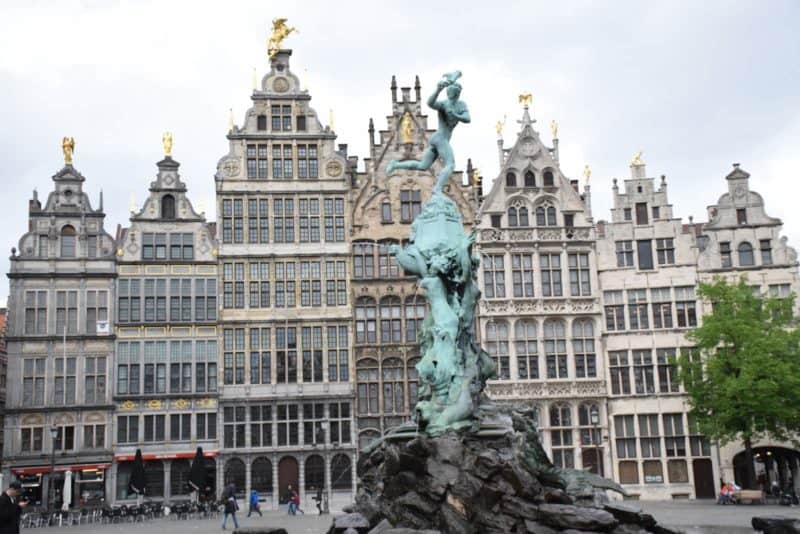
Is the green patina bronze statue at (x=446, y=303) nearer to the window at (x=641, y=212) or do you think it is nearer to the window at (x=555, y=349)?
the window at (x=555, y=349)

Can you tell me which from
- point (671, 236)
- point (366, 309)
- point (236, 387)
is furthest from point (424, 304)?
point (671, 236)

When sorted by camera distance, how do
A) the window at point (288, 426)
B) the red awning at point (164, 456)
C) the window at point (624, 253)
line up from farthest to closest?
the window at point (624, 253) → the window at point (288, 426) → the red awning at point (164, 456)

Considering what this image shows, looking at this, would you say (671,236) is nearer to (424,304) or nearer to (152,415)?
(424,304)

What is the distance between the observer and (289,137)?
4506 centimetres

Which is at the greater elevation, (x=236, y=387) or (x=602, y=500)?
(x=236, y=387)

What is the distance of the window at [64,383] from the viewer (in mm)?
41406

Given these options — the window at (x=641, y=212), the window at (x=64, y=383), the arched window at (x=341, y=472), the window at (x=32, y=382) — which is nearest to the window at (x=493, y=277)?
the window at (x=641, y=212)

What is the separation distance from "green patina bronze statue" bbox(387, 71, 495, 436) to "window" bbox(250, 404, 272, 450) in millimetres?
20580

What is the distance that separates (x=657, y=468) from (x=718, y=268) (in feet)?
32.9

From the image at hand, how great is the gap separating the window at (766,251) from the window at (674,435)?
8.48m

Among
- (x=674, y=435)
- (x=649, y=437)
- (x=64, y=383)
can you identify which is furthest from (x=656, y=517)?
(x=64, y=383)

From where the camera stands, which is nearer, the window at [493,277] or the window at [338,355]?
the window at [338,355]

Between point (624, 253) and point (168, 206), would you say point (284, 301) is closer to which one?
point (168, 206)

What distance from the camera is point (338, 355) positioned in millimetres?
43500
